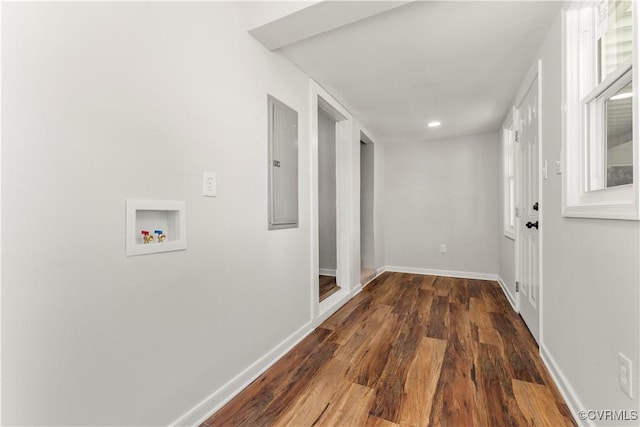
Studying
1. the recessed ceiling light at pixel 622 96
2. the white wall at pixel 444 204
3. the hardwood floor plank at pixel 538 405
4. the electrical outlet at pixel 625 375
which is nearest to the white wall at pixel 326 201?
the white wall at pixel 444 204

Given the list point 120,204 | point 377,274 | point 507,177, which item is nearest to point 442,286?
point 377,274

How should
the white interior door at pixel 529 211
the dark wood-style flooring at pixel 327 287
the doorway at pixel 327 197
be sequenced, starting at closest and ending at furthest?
the white interior door at pixel 529 211 < the dark wood-style flooring at pixel 327 287 < the doorway at pixel 327 197

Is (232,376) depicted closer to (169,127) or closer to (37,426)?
(37,426)

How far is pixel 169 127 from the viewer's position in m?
1.21

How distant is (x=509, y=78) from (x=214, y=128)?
8.00ft

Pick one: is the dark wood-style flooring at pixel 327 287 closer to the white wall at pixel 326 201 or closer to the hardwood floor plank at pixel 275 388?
the white wall at pixel 326 201

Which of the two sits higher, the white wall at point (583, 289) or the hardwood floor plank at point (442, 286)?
the white wall at point (583, 289)

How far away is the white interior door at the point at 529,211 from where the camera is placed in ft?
6.76

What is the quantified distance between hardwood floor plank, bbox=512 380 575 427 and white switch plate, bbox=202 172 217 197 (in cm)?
193

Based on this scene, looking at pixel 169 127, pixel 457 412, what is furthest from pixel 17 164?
pixel 457 412

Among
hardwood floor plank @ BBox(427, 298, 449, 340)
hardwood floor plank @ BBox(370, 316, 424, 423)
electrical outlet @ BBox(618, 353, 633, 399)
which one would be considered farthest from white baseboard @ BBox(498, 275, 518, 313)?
electrical outlet @ BBox(618, 353, 633, 399)

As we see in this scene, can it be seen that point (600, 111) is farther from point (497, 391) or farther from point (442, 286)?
point (442, 286)

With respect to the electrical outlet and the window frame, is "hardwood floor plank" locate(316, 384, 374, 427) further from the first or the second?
the window frame

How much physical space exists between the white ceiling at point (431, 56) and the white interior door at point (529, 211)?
0.35 meters
